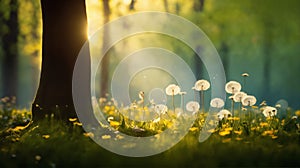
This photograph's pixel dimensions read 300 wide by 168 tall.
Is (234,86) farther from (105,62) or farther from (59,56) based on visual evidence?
(105,62)

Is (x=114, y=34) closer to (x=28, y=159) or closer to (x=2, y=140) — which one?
(x=2, y=140)

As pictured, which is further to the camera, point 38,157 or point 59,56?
point 59,56

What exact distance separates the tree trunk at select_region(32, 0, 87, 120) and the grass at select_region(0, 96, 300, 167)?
0.50m

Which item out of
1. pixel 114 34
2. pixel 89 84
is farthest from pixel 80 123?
pixel 114 34

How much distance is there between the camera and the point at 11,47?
20.9 m

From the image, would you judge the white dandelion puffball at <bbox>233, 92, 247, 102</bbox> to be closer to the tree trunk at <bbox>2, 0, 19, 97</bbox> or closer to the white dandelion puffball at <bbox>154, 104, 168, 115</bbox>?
the white dandelion puffball at <bbox>154, 104, 168, 115</bbox>

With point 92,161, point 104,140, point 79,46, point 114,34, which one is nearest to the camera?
point 92,161

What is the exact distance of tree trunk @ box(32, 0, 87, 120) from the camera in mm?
6906

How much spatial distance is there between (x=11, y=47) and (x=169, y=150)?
17407 millimetres

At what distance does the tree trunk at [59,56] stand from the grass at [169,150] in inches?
19.8

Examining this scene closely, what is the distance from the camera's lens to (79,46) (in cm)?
706

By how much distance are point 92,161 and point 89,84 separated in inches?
102

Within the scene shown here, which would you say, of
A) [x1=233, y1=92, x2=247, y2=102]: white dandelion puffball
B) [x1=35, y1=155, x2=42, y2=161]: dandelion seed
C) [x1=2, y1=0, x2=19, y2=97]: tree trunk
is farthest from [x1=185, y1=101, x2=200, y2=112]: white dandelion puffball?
[x1=2, y1=0, x2=19, y2=97]: tree trunk

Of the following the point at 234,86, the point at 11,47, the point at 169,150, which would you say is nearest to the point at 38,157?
the point at 169,150
